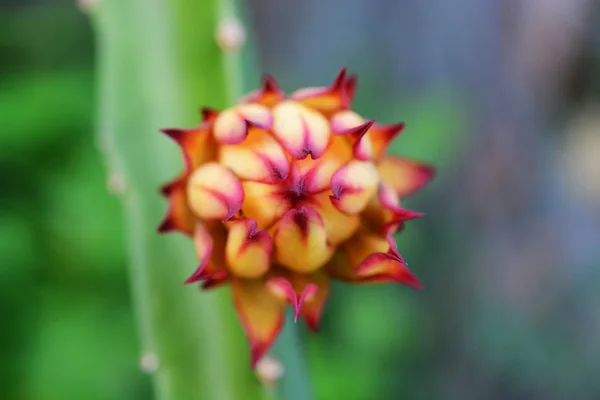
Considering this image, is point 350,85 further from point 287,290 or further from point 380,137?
point 287,290

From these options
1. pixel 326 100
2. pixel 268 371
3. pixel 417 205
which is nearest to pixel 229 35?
pixel 326 100

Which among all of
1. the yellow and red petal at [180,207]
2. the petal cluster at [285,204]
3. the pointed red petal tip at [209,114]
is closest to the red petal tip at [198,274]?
the petal cluster at [285,204]

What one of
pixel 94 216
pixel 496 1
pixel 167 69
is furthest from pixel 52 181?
pixel 496 1

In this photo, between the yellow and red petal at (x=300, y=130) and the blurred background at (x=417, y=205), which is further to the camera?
the blurred background at (x=417, y=205)

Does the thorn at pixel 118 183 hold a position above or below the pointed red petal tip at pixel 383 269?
above

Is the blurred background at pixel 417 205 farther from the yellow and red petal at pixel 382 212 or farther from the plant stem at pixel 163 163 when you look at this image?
the yellow and red petal at pixel 382 212

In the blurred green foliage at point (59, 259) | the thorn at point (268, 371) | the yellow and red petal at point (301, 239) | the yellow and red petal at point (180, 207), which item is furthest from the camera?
the blurred green foliage at point (59, 259)

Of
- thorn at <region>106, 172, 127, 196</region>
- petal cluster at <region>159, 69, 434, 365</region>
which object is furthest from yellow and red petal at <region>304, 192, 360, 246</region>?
thorn at <region>106, 172, 127, 196</region>

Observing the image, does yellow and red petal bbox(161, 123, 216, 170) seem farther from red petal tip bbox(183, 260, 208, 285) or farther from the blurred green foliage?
the blurred green foliage
